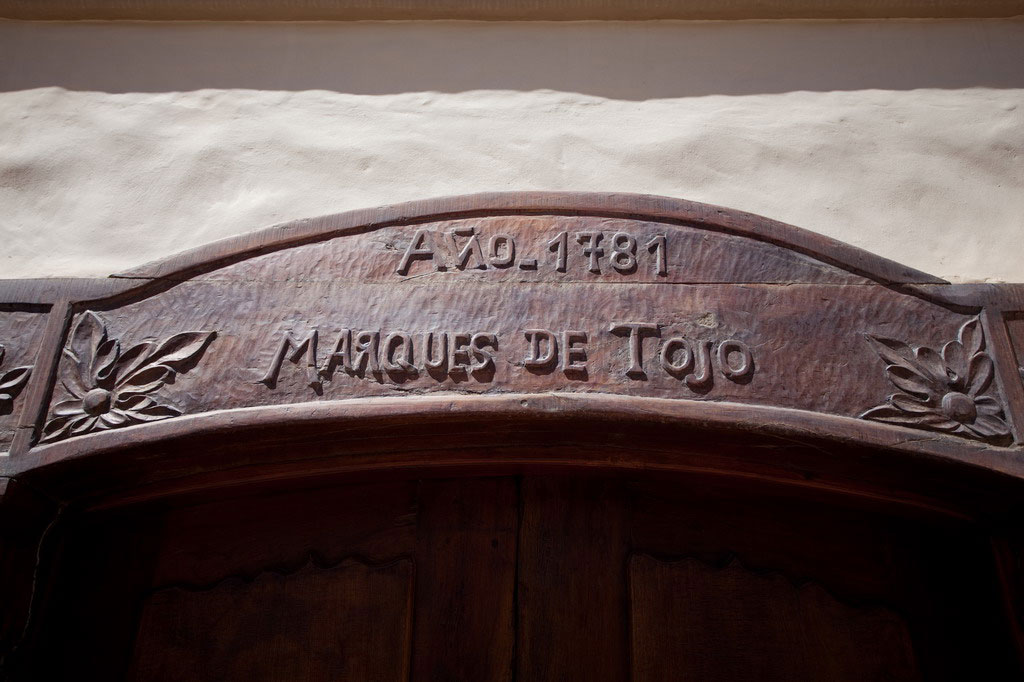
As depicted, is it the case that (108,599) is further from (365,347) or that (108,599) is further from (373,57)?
(373,57)

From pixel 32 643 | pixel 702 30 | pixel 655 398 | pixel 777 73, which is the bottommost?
pixel 32 643

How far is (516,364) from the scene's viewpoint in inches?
53.2

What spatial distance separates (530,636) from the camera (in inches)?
52.5

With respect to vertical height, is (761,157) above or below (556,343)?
above

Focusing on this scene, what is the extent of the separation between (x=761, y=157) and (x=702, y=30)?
437mm

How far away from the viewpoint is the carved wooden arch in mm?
1299

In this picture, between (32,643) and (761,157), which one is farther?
(761,157)

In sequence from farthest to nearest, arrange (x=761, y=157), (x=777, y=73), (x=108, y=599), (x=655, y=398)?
(x=777, y=73) → (x=761, y=157) → (x=108, y=599) → (x=655, y=398)

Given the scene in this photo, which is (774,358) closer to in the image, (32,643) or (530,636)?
(530,636)

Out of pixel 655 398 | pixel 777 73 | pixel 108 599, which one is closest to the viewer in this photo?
pixel 655 398

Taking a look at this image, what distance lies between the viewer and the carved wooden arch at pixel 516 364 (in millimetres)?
1299

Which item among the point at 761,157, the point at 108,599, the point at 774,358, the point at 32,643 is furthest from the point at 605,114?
the point at 32,643

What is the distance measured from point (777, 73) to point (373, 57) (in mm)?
1005

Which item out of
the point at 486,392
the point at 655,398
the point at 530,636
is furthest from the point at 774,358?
the point at 530,636
